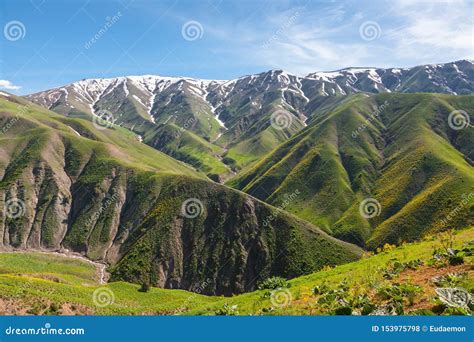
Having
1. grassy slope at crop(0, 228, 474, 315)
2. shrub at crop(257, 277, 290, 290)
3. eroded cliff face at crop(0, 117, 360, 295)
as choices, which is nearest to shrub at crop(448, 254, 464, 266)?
grassy slope at crop(0, 228, 474, 315)

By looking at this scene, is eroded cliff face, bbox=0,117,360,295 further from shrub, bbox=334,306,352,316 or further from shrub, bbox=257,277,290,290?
shrub, bbox=334,306,352,316

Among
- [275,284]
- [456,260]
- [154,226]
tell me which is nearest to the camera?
[456,260]

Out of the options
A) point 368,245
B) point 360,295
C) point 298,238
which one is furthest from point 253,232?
point 360,295

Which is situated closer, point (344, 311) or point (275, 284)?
point (344, 311)

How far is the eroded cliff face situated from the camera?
121 m

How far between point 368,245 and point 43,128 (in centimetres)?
16202

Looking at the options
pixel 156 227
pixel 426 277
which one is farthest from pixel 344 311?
pixel 156 227

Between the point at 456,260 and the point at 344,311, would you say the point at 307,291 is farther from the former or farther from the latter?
the point at 456,260

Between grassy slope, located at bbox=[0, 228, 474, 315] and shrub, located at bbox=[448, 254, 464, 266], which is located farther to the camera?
shrub, located at bbox=[448, 254, 464, 266]

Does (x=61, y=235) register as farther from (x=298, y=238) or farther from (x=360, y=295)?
(x=360, y=295)

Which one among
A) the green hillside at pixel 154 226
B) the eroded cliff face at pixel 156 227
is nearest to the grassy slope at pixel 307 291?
the eroded cliff face at pixel 156 227

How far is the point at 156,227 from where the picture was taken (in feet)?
429

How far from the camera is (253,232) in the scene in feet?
428

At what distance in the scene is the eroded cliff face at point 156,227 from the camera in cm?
12062
